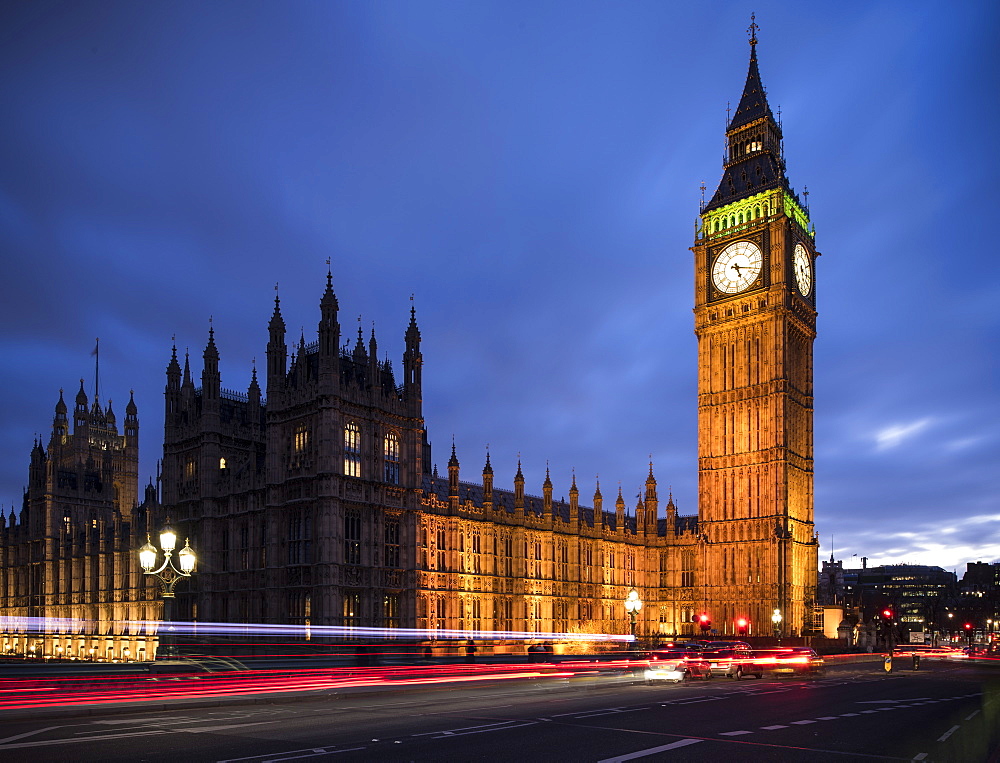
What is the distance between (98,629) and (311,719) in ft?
219

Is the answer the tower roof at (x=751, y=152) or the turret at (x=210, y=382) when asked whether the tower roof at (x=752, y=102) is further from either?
the turret at (x=210, y=382)

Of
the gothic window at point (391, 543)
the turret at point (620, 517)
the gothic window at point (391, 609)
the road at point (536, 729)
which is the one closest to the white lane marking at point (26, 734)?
the road at point (536, 729)

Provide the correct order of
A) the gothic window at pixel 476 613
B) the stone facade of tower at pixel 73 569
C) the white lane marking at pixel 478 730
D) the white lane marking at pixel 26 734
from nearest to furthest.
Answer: the white lane marking at pixel 26 734
the white lane marking at pixel 478 730
the gothic window at pixel 476 613
the stone facade of tower at pixel 73 569

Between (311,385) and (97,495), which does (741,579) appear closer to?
(311,385)

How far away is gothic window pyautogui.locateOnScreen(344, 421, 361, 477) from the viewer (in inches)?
2205

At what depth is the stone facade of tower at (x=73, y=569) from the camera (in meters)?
78.6

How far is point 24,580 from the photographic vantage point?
9719 centimetres

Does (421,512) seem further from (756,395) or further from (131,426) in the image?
(131,426)

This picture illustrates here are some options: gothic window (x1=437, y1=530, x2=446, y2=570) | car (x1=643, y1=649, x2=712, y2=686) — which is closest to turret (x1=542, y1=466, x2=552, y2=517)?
gothic window (x1=437, y1=530, x2=446, y2=570)

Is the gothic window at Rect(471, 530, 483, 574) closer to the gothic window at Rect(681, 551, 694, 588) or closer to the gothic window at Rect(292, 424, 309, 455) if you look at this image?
the gothic window at Rect(292, 424, 309, 455)

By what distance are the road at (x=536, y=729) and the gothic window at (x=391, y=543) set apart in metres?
22.8

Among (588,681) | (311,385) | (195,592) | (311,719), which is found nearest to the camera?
(311,719)

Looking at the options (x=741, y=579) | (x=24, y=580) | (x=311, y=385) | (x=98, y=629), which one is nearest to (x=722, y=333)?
(x=741, y=579)

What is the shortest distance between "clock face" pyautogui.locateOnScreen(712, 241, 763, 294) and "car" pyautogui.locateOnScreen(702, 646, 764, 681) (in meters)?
47.7
